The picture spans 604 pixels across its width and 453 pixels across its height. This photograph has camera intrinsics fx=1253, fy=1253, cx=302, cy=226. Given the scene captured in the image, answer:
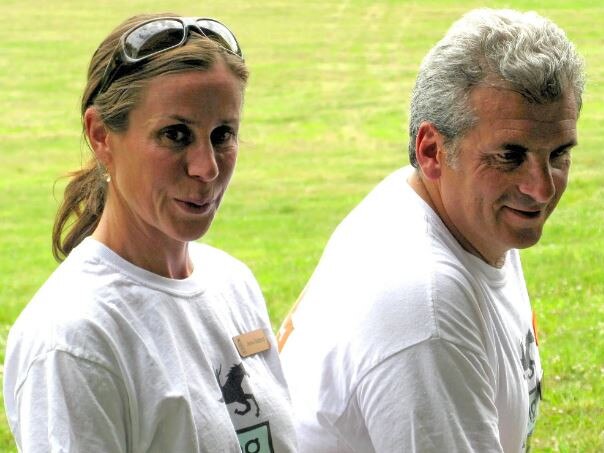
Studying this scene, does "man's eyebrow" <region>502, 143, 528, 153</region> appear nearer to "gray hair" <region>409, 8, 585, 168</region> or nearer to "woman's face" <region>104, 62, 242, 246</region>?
"gray hair" <region>409, 8, 585, 168</region>

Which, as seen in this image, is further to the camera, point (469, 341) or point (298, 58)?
point (298, 58)

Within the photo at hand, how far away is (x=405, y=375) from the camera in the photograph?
2.27 m

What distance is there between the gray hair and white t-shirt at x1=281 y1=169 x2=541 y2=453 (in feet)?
0.65

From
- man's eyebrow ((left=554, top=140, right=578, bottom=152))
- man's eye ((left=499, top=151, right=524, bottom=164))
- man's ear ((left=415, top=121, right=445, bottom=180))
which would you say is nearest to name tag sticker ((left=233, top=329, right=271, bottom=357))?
man's ear ((left=415, top=121, right=445, bottom=180))

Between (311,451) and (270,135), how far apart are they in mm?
10965

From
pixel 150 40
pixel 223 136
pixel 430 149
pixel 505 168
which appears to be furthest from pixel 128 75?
pixel 505 168

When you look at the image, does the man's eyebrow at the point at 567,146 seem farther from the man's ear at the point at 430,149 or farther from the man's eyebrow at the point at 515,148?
the man's ear at the point at 430,149

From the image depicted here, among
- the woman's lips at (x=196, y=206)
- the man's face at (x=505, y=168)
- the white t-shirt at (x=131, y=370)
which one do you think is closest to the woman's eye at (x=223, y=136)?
the woman's lips at (x=196, y=206)

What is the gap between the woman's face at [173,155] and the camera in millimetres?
2195

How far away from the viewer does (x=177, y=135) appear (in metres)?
2.21

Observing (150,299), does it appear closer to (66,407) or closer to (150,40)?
(66,407)

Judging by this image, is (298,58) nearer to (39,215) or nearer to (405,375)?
(39,215)

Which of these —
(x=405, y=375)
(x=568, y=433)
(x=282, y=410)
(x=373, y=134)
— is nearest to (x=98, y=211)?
(x=282, y=410)

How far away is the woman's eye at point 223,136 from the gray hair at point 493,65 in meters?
0.46
